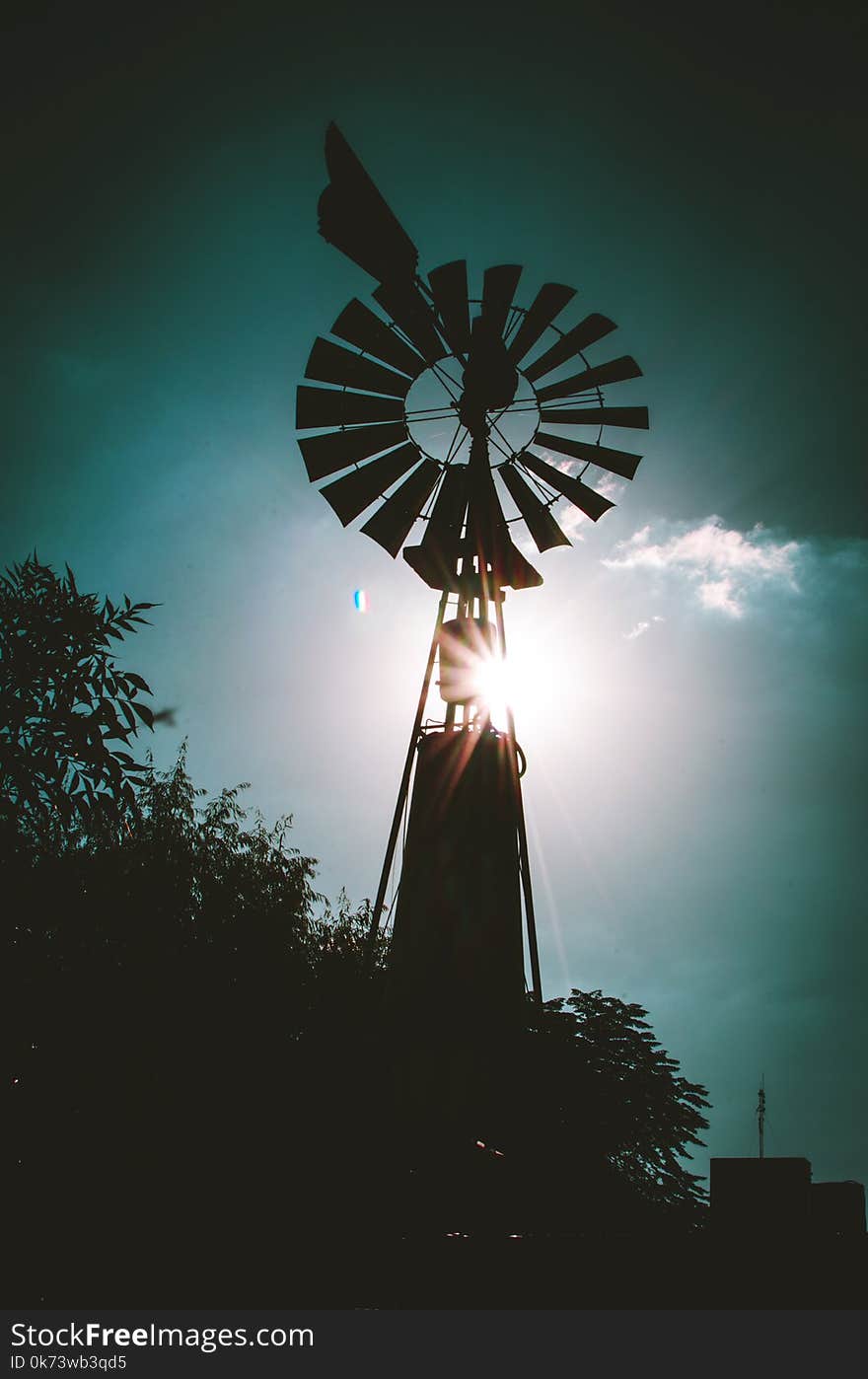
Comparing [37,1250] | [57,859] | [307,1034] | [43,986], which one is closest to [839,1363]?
[37,1250]

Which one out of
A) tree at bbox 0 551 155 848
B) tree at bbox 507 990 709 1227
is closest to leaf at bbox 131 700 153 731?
tree at bbox 0 551 155 848

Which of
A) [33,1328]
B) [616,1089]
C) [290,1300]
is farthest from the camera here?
[616,1089]

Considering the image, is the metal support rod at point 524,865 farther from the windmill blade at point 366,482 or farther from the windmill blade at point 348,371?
the windmill blade at point 348,371

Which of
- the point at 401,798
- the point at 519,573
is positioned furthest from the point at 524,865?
the point at 519,573

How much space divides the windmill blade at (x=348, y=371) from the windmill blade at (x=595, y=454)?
78.1 inches

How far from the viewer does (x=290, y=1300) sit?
14.2 feet

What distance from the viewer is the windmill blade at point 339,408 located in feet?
29.2

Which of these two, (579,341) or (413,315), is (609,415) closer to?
(579,341)

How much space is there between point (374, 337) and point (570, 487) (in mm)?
3044

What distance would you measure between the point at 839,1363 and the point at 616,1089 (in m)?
20.6

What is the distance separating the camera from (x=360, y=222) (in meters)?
7.80

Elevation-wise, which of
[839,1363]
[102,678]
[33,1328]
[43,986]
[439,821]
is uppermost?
[102,678]

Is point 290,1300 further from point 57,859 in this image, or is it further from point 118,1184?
point 57,859

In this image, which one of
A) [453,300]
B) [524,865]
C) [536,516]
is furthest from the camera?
[536,516]
